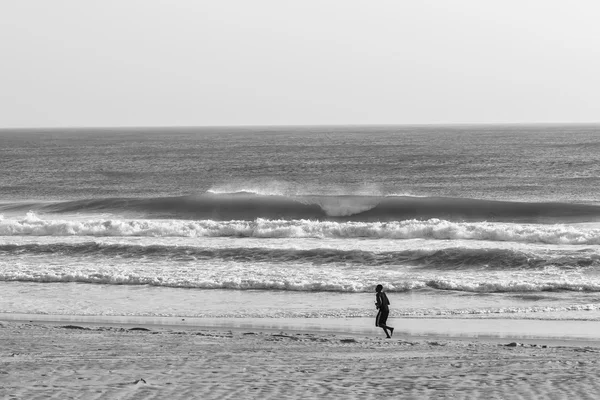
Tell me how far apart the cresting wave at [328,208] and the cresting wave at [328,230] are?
22.0ft

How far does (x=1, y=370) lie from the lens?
1017cm

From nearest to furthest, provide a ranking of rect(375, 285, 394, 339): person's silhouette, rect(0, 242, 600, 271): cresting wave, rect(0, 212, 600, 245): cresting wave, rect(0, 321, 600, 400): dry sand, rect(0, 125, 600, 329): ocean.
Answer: rect(0, 321, 600, 400): dry sand < rect(375, 285, 394, 339): person's silhouette < rect(0, 125, 600, 329): ocean < rect(0, 242, 600, 271): cresting wave < rect(0, 212, 600, 245): cresting wave

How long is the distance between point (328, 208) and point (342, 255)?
50.5ft

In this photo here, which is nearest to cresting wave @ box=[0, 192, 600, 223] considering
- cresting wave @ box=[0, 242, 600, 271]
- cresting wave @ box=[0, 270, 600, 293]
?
cresting wave @ box=[0, 242, 600, 271]

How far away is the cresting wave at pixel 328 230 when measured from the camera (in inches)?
1058

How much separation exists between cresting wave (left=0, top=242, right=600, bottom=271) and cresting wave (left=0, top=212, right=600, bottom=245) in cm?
373

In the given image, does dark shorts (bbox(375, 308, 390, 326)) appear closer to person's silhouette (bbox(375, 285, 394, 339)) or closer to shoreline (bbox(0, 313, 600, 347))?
person's silhouette (bbox(375, 285, 394, 339))

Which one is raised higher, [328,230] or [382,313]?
[382,313]

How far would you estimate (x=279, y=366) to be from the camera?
423 inches

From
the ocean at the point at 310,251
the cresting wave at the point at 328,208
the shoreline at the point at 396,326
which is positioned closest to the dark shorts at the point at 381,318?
the shoreline at the point at 396,326

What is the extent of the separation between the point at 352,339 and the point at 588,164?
5799 centimetres

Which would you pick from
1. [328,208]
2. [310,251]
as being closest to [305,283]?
[310,251]

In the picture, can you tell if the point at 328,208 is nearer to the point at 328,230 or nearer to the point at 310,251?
the point at 328,230

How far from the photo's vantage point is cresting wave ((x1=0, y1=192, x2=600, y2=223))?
36.6 meters
